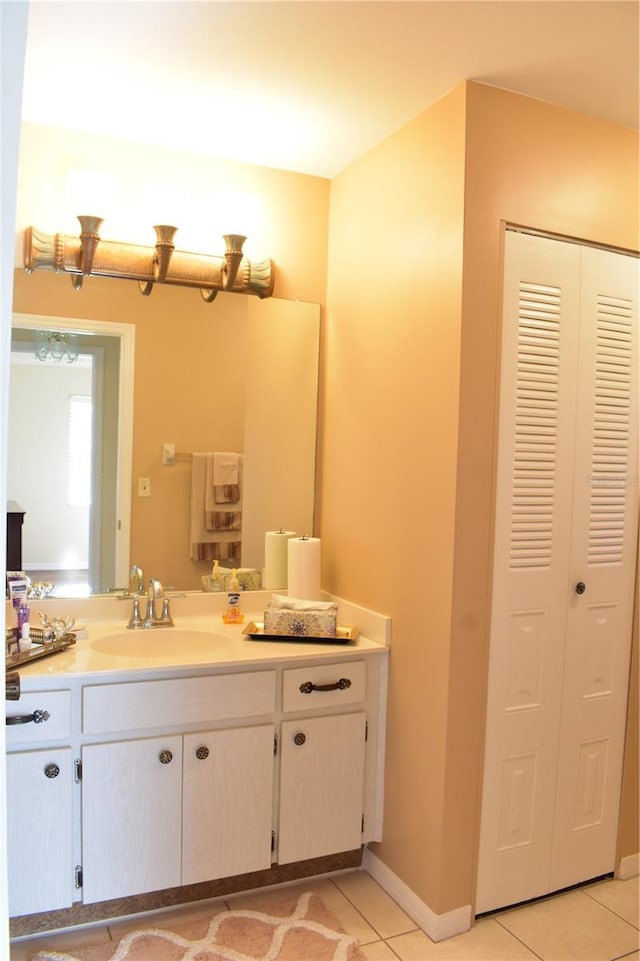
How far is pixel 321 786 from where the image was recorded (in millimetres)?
2324

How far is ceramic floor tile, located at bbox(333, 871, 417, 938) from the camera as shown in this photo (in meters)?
2.19

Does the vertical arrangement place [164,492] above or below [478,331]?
below

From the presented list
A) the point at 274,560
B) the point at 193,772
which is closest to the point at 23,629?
the point at 193,772

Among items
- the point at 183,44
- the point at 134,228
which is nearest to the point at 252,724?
the point at 134,228

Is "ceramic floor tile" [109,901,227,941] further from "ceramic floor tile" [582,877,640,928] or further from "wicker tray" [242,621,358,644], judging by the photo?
"ceramic floor tile" [582,877,640,928]

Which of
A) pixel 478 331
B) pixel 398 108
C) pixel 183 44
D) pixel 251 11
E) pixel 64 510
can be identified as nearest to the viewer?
pixel 251 11

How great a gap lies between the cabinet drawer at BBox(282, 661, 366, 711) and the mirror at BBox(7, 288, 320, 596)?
0.58 meters

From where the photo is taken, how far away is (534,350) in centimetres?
220

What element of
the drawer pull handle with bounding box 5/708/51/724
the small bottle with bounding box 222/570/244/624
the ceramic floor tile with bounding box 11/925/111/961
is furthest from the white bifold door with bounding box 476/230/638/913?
the drawer pull handle with bounding box 5/708/51/724

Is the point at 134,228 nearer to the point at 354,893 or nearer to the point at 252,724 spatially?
the point at 252,724

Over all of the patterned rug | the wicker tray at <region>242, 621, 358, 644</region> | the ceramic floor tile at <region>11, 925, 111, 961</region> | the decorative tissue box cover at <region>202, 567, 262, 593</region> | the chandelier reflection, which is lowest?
the ceramic floor tile at <region>11, 925, 111, 961</region>

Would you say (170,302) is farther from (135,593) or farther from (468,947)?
(468,947)

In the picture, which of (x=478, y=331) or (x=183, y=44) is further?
(x=478, y=331)

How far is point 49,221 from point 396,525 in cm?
151
